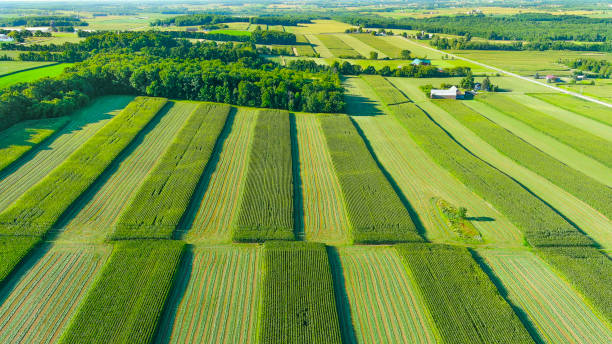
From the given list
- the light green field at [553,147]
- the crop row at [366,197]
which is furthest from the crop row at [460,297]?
the light green field at [553,147]

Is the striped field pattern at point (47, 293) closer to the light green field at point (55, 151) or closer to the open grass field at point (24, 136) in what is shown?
the light green field at point (55, 151)

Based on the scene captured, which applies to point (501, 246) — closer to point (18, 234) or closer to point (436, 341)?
point (436, 341)

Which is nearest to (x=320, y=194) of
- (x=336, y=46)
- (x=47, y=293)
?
(x=47, y=293)

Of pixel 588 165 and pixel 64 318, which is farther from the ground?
pixel 588 165

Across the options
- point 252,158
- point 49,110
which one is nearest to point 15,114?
point 49,110

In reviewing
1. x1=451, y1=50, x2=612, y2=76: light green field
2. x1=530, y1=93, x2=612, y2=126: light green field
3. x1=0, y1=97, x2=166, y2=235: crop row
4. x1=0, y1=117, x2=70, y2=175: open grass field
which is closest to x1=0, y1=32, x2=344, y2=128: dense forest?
x1=0, y1=117, x2=70, y2=175: open grass field

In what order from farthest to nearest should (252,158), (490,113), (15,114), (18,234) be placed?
(490,113) → (15,114) → (252,158) → (18,234)

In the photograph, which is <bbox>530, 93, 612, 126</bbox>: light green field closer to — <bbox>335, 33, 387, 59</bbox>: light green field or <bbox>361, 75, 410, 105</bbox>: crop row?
Answer: <bbox>361, 75, 410, 105</bbox>: crop row
